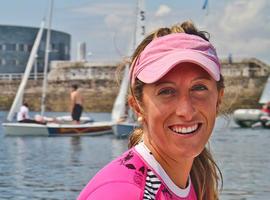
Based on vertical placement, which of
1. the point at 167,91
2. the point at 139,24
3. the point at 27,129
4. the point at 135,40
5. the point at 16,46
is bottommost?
the point at 16,46

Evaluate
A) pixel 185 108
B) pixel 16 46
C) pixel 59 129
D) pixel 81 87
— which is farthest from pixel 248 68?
pixel 185 108

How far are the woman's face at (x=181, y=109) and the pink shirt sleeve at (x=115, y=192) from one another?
0.21 metres

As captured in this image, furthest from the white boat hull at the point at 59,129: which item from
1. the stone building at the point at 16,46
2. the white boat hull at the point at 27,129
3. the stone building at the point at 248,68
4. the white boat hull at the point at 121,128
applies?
the stone building at the point at 16,46

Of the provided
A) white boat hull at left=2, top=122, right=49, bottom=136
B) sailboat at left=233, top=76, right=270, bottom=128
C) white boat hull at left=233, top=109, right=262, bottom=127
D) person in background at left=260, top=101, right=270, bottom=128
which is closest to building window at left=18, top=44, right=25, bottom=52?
sailboat at left=233, top=76, right=270, bottom=128

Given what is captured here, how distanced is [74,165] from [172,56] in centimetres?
1675

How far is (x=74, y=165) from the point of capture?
1872 centimetres

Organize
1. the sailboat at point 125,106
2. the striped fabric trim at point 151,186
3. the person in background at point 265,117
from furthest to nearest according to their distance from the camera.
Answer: the person in background at point 265,117
the sailboat at point 125,106
the striped fabric trim at point 151,186

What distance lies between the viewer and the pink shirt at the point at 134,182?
6.75ft

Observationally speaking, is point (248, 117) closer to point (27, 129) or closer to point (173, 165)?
point (27, 129)

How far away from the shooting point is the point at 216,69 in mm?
2201

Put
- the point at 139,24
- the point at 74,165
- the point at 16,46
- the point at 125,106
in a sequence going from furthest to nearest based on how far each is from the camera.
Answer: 1. the point at 16,46
2. the point at 139,24
3. the point at 125,106
4. the point at 74,165

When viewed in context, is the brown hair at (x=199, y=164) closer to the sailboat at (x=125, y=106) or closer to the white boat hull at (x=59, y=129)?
the sailboat at (x=125, y=106)

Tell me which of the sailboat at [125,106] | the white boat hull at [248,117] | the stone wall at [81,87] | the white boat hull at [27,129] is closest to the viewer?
the sailboat at [125,106]

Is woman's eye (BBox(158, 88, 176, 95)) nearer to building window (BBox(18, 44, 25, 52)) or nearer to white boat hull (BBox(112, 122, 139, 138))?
white boat hull (BBox(112, 122, 139, 138))
